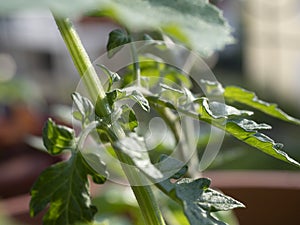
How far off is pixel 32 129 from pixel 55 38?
2.48 meters

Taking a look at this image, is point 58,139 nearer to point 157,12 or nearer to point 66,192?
point 66,192

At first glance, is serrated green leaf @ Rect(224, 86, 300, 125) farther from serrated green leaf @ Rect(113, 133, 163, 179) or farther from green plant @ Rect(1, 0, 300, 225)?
serrated green leaf @ Rect(113, 133, 163, 179)

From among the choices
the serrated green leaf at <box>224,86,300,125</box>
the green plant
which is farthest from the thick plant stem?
the serrated green leaf at <box>224,86,300,125</box>

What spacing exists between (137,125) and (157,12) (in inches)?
3.5

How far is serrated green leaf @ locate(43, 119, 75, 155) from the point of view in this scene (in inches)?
12.9

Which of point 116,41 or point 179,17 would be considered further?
point 116,41

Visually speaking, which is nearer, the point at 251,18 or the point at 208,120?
the point at 208,120

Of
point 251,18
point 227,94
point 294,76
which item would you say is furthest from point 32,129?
point 294,76

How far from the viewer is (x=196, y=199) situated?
255 mm

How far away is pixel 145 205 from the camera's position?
272mm

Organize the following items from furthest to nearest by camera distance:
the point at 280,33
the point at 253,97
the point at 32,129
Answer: the point at 280,33
the point at 32,129
the point at 253,97

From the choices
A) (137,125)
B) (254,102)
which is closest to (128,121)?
(137,125)

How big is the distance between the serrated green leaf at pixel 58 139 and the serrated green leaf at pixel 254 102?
0.12 metres

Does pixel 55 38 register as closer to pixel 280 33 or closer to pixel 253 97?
pixel 280 33
